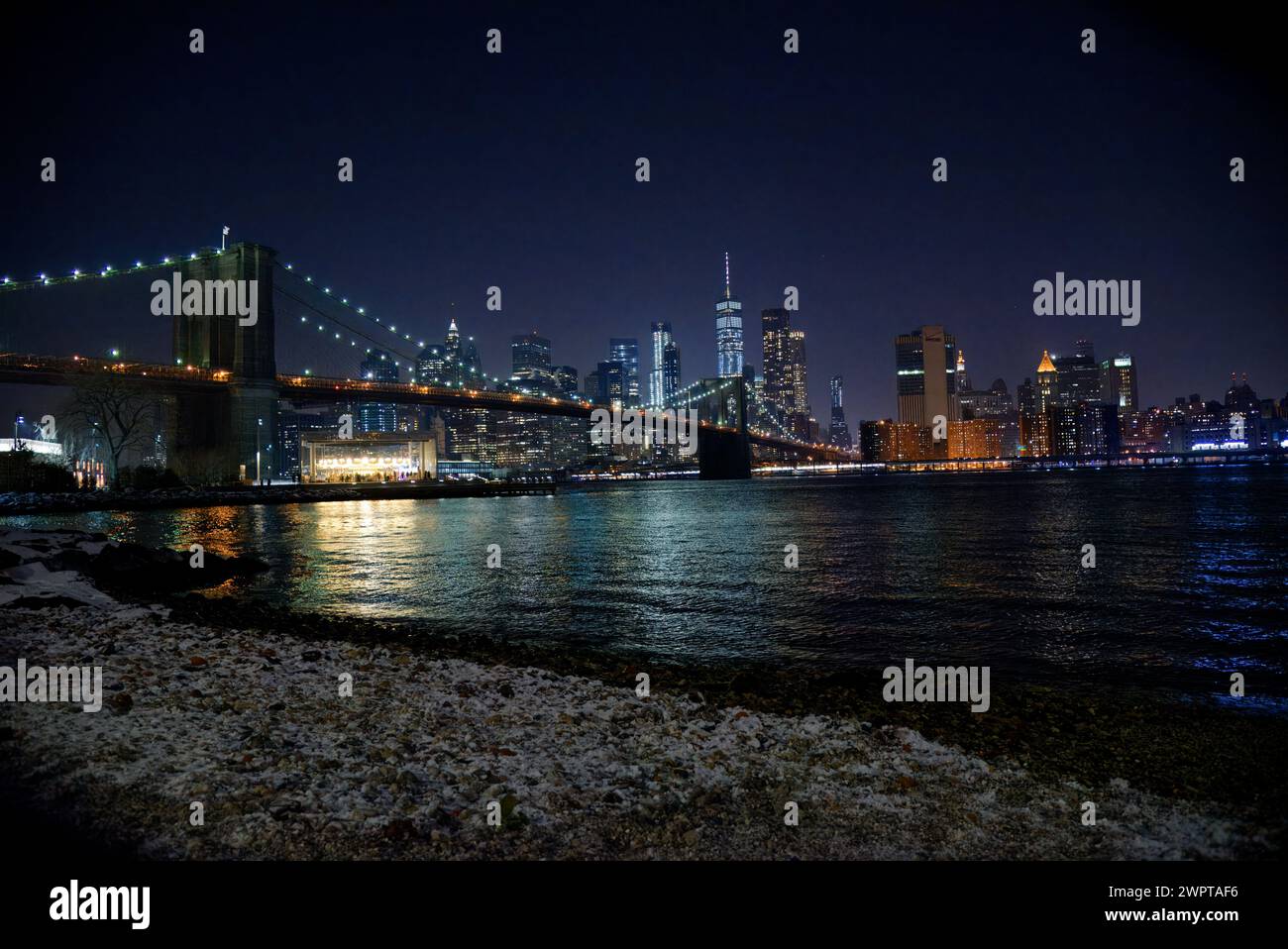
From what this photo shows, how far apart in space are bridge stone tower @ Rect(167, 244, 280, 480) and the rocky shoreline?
6530 cm

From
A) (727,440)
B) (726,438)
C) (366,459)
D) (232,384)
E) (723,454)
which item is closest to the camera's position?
(232,384)

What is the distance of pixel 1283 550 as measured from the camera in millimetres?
23859

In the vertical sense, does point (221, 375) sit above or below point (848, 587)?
above

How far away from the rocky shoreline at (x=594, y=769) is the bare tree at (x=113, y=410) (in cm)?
6035

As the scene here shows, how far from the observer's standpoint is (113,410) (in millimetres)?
56625

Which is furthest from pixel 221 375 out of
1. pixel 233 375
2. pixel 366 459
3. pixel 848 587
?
pixel 848 587

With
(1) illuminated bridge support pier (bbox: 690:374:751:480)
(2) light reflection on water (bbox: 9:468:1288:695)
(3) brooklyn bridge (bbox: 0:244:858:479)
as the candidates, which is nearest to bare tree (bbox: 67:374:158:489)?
(3) brooklyn bridge (bbox: 0:244:858:479)

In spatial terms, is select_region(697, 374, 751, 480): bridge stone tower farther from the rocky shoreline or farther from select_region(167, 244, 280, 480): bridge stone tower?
the rocky shoreline

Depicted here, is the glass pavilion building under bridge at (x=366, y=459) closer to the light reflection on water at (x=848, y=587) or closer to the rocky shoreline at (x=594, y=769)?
the light reflection on water at (x=848, y=587)

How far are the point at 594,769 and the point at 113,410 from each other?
66.9 m

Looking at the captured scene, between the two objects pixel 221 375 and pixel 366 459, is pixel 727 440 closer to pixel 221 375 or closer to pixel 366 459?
pixel 366 459

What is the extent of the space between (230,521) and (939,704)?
43.1 meters

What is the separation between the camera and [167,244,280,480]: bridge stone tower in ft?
215
